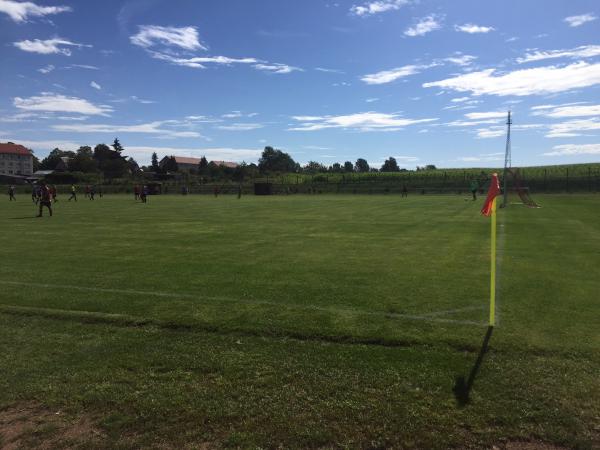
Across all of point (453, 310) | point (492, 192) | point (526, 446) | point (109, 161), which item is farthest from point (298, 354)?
point (109, 161)

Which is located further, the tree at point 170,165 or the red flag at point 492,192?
the tree at point 170,165

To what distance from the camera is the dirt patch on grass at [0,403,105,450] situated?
12.3ft

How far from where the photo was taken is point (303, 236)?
16094mm

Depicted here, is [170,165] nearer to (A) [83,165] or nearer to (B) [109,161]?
(B) [109,161]

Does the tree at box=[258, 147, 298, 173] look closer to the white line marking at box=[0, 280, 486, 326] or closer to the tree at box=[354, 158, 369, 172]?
the tree at box=[354, 158, 369, 172]

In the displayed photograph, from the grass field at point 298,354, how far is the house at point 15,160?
166300 mm

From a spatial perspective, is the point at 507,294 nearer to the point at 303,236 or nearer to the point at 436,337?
the point at 436,337

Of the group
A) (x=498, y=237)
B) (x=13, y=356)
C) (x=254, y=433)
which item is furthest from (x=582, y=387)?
(x=498, y=237)

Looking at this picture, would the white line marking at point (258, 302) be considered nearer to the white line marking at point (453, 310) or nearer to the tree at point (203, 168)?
the white line marking at point (453, 310)

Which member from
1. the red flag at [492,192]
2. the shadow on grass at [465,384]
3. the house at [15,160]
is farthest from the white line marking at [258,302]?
the house at [15,160]

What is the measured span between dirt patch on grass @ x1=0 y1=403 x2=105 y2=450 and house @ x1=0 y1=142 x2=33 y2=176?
173 metres

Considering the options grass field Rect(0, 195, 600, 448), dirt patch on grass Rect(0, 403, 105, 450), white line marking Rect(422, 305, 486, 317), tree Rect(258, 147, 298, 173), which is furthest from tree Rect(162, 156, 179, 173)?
dirt patch on grass Rect(0, 403, 105, 450)

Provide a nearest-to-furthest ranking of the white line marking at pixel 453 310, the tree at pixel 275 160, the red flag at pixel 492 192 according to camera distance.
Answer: the red flag at pixel 492 192 < the white line marking at pixel 453 310 < the tree at pixel 275 160

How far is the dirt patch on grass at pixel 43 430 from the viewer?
147 inches
